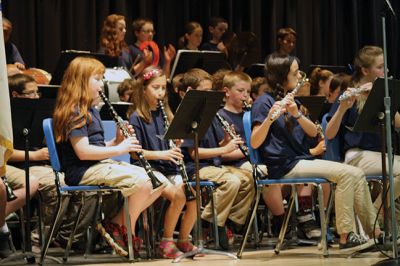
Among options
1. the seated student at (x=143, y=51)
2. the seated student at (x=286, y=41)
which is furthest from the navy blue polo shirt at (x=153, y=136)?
the seated student at (x=286, y=41)

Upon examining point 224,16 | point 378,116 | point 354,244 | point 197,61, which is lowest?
point 354,244

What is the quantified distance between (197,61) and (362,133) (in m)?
2.24

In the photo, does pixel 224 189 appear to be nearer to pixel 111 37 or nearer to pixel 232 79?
pixel 232 79

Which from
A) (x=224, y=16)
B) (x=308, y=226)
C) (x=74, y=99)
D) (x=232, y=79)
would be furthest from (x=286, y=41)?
(x=74, y=99)

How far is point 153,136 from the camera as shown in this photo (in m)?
5.60

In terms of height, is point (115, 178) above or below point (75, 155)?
below

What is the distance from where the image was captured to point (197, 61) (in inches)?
291

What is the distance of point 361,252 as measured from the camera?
5086mm

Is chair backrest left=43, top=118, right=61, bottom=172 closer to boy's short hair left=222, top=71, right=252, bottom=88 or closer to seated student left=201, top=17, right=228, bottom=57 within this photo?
boy's short hair left=222, top=71, right=252, bottom=88

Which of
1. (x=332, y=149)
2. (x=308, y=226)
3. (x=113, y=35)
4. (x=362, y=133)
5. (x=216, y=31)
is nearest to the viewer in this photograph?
(x=362, y=133)

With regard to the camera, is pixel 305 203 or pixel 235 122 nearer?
pixel 235 122

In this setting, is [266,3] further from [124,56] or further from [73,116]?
[73,116]

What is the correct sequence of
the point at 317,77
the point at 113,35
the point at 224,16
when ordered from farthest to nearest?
1. the point at 224,16
2. the point at 317,77
3. the point at 113,35

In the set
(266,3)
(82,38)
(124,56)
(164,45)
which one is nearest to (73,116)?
(124,56)
